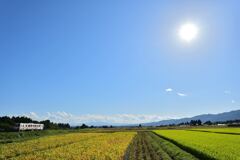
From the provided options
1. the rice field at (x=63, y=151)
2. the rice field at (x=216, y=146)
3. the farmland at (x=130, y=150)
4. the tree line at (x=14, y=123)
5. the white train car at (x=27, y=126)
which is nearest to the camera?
the rice field at (x=216, y=146)

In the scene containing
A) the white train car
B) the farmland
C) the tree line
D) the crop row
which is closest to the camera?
the farmland

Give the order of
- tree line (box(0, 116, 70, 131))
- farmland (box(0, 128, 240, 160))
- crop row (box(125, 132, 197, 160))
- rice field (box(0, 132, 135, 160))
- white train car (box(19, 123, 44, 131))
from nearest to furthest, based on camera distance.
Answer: farmland (box(0, 128, 240, 160)), rice field (box(0, 132, 135, 160)), crop row (box(125, 132, 197, 160)), tree line (box(0, 116, 70, 131)), white train car (box(19, 123, 44, 131))

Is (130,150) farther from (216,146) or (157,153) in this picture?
(216,146)

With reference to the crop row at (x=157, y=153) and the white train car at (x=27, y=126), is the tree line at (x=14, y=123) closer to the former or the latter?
the white train car at (x=27, y=126)

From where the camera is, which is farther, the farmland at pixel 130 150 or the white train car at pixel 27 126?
the white train car at pixel 27 126

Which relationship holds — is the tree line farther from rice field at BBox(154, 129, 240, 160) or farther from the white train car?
rice field at BBox(154, 129, 240, 160)

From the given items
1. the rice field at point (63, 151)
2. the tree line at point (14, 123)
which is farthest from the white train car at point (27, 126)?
the rice field at point (63, 151)

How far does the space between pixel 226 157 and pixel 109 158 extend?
31.5 ft

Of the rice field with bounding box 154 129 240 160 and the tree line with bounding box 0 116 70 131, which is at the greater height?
the tree line with bounding box 0 116 70 131

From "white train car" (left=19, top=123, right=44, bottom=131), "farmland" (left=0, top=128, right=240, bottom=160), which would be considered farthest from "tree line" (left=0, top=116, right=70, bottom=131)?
"farmland" (left=0, top=128, right=240, bottom=160)

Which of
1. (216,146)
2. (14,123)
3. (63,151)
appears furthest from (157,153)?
(14,123)

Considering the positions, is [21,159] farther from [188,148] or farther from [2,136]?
[2,136]

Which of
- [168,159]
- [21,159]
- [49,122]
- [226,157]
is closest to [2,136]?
[21,159]

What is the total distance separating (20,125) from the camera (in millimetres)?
121062
